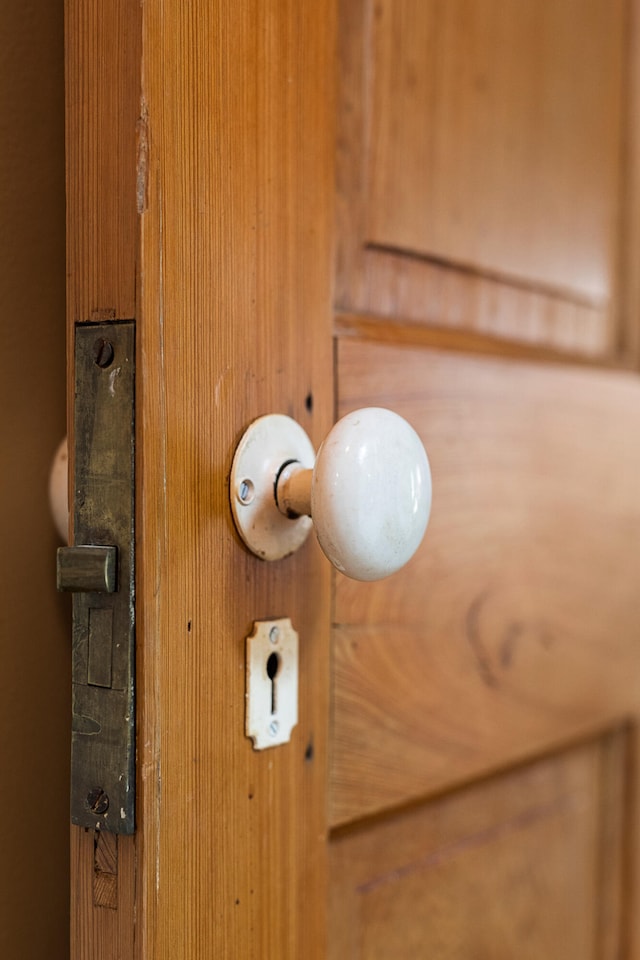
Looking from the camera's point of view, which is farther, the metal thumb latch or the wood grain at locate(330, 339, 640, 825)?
the wood grain at locate(330, 339, 640, 825)

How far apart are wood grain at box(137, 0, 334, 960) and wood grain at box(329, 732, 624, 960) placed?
51mm

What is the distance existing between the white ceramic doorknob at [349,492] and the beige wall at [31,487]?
11 centimetres

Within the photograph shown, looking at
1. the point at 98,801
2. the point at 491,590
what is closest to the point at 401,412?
the point at 491,590

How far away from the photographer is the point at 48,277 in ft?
1.36

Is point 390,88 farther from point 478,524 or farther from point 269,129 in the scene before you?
point 478,524

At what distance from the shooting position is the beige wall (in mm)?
399

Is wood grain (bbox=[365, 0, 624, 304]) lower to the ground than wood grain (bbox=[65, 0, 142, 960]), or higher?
higher

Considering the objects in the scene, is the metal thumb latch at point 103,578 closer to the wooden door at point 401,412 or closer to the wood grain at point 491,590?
the wooden door at point 401,412

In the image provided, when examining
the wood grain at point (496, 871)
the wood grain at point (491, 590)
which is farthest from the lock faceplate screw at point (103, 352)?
the wood grain at point (496, 871)

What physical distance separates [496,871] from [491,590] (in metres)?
0.17

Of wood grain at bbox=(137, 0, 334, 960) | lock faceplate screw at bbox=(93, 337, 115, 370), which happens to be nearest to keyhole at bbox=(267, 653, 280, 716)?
wood grain at bbox=(137, 0, 334, 960)

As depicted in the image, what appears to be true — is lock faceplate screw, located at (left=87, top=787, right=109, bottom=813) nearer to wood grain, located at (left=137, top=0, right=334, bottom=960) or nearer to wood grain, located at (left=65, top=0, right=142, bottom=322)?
wood grain, located at (left=137, top=0, right=334, bottom=960)

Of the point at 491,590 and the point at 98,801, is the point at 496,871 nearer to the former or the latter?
the point at 491,590

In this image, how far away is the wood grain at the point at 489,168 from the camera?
45 centimetres
